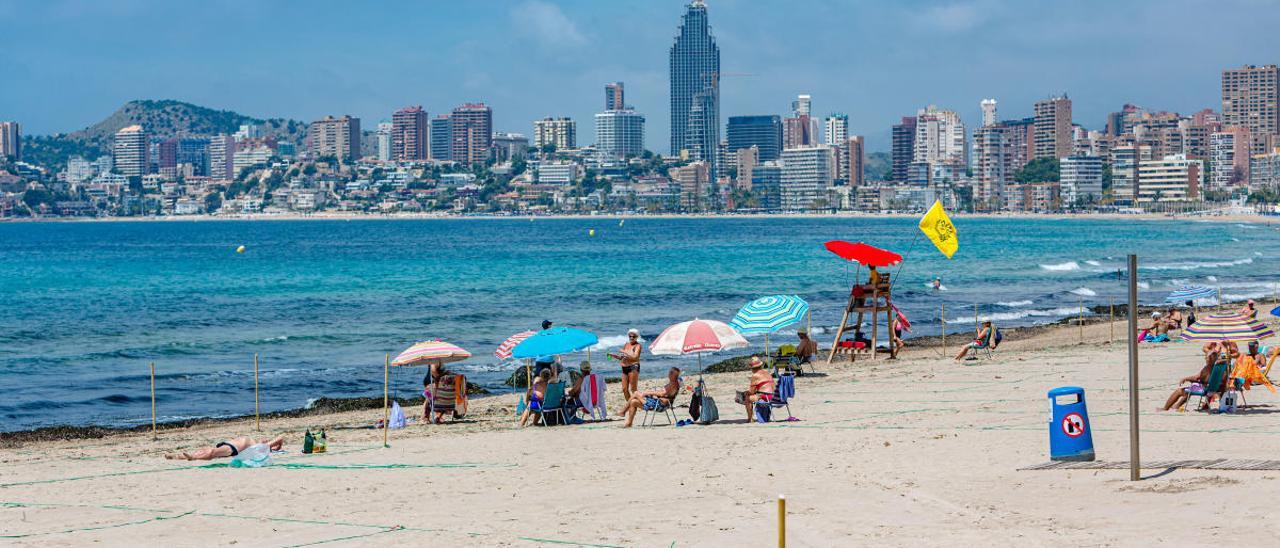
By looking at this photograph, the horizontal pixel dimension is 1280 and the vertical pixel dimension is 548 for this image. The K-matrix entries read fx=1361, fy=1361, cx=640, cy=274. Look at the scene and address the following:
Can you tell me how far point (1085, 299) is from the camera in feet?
149

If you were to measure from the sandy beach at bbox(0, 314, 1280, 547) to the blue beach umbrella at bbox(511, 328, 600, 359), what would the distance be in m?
1.06

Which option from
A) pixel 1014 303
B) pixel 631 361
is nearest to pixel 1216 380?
pixel 631 361

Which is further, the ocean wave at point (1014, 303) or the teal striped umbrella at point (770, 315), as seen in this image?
the ocean wave at point (1014, 303)

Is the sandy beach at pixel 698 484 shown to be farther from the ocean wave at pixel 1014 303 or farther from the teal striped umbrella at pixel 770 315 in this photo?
the ocean wave at pixel 1014 303

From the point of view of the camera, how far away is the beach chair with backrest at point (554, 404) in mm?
17172

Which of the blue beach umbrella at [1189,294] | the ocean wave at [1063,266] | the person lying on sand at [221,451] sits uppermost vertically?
the blue beach umbrella at [1189,294]

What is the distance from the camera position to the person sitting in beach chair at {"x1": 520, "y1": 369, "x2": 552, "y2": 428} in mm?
17172

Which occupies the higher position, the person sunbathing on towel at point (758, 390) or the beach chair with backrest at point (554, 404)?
the person sunbathing on towel at point (758, 390)

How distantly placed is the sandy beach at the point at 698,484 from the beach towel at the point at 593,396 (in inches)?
18.5

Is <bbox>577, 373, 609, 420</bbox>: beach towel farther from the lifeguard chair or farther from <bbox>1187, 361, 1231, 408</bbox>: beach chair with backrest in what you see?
<bbox>1187, 361, 1231, 408</bbox>: beach chair with backrest

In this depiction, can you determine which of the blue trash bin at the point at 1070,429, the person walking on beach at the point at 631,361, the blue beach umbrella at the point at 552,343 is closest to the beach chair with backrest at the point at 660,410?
the person walking on beach at the point at 631,361

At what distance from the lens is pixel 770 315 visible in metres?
20.9

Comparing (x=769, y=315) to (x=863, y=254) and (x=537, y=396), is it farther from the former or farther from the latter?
(x=537, y=396)

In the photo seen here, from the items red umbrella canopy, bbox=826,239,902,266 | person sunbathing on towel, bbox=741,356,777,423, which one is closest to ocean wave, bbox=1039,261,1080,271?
red umbrella canopy, bbox=826,239,902,266
